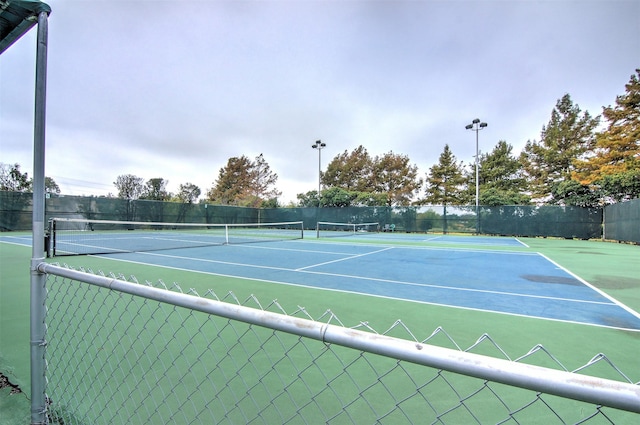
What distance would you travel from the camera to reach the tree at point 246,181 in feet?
161

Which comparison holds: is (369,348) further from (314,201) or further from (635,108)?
(314,201)

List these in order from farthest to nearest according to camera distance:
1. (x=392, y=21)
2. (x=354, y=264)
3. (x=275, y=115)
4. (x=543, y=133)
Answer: (x=543, y=133), (x=275, y=115), (x=392, y=21), (x=354, y=264)

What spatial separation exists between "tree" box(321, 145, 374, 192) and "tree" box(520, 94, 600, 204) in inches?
784

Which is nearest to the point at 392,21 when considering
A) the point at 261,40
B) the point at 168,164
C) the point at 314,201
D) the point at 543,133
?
the point at 261,40

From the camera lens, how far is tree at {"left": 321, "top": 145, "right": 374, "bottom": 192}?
46156mm

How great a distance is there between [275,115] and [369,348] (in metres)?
29.4

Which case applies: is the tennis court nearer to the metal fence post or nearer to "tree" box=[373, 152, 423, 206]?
the metal fence post

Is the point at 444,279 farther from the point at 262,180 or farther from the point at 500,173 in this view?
the point at 262,180

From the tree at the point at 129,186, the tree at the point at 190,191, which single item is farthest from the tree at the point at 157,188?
the tree at the point at 190,191

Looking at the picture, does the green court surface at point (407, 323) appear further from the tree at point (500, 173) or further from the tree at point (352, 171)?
the tree at point (352, 171)

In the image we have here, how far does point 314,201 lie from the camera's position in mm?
39188

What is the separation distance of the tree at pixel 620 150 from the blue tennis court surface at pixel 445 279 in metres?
19.0

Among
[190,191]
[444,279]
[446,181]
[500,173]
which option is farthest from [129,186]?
[444,279]

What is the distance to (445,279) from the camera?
6711 millimetres
